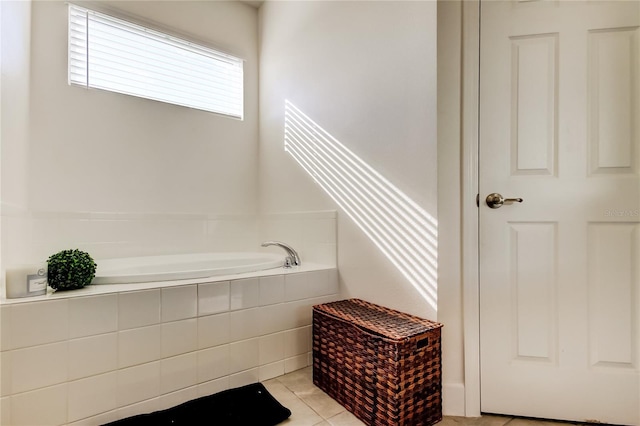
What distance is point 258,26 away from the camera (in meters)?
2.81

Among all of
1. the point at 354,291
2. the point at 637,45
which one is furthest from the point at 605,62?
the point at 354,291

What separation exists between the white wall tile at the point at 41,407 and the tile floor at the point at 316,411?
0.81m

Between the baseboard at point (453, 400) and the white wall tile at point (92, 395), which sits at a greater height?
the white wall tile at point (92, 395)

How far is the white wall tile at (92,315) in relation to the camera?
47.0 inches

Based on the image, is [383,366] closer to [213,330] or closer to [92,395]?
[213,330]

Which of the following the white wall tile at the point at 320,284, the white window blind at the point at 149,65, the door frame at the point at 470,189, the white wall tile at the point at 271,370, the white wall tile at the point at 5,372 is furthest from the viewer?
the white window blind at the point at 149,65

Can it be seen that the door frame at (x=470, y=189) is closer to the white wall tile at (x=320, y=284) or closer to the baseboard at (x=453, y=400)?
the baseboard at (x=453, y=400)

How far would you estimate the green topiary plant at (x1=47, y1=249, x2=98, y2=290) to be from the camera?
4.18 ft

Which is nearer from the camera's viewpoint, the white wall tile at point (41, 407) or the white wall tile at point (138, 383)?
the white wall tile at point (41, 407)

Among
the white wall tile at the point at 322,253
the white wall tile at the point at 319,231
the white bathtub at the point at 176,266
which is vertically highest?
the white wall tile at the point at 319,231

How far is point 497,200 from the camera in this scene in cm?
139

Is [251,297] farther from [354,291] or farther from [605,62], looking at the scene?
[605,62]

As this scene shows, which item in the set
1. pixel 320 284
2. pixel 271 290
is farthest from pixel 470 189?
pixel 271 290

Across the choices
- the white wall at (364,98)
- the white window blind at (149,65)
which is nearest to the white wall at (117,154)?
the white window blind at (149,65)
